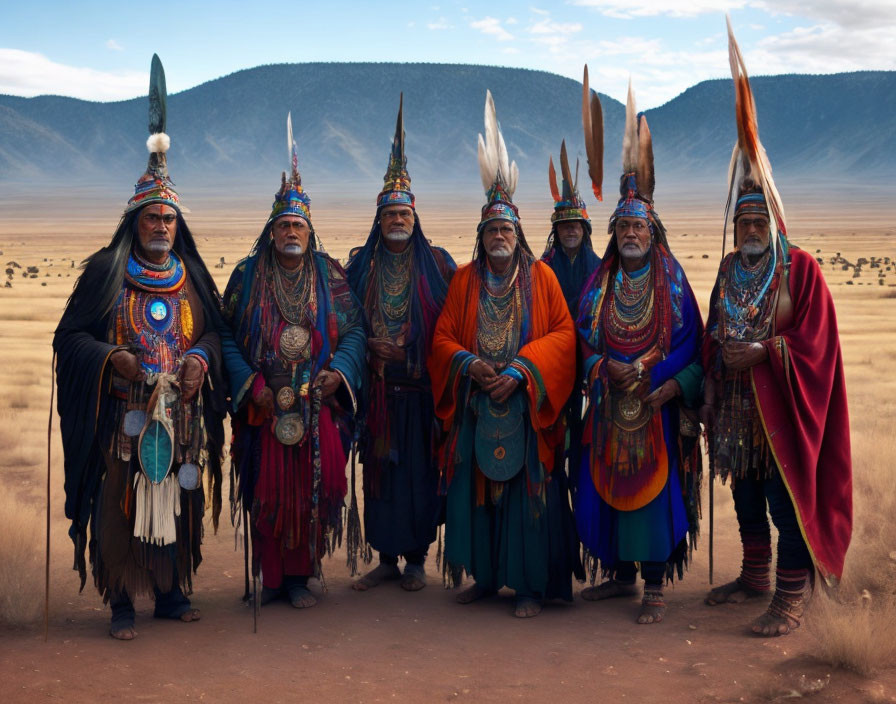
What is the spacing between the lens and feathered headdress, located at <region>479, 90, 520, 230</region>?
5.70m

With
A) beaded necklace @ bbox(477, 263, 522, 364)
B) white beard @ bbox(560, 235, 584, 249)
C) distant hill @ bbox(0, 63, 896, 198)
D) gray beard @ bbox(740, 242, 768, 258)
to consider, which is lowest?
beaded necklace @ bbox(477, 263, 522, 364)

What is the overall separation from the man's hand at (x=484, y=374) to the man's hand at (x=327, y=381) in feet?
2.43

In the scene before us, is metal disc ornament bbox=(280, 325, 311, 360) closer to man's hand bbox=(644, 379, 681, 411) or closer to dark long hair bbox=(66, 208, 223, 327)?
dark long hair bbox=(66, 208, 223, 327)

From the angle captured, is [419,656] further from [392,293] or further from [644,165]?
[644,165]

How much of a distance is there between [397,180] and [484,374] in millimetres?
1350

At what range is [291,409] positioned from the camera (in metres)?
5.59

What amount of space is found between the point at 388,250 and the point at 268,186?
140 metres

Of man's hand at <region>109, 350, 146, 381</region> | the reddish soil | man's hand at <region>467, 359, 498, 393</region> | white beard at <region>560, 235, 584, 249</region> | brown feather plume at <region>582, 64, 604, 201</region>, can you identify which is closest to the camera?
the reddish soil

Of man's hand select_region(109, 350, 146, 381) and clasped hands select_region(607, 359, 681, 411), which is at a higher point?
man's hand select_region(109, 350, 146, 381)

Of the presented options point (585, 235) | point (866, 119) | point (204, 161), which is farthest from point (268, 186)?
point (585, 235)

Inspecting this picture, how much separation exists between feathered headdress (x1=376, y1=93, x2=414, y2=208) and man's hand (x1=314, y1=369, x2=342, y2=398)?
3.55 feet

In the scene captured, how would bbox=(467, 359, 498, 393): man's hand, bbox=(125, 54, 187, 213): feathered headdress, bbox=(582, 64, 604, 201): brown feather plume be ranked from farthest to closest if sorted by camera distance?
bbox=(582, 64, 604, 201): brown feather plume → bbox=(467, 359, 498, 393): man's hand → bbox=(125, 54, 187, 213): feathered headdress

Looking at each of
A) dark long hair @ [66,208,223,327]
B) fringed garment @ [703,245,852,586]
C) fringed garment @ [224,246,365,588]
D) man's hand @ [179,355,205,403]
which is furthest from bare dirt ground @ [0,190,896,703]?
dark long hair @ [66,208,223,327]

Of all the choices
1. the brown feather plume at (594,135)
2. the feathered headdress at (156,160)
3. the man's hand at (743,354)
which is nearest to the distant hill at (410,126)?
the brown feather plume at (594,135)
